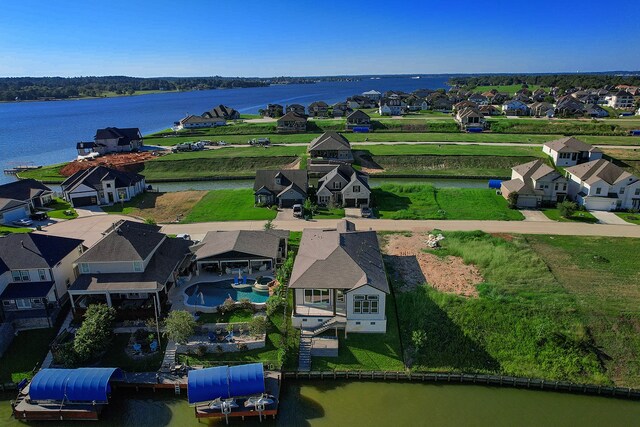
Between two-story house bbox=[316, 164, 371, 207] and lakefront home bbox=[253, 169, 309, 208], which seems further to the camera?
lakefront home bbox=[253, 169, 309, 208]

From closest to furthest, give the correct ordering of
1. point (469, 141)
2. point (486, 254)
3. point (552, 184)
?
1. point (486, 254)
2. point (552, 184)
3. point (469, 141)

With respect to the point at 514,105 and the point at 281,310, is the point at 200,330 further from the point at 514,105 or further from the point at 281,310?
the point at 514,105

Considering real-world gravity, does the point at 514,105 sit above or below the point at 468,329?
above

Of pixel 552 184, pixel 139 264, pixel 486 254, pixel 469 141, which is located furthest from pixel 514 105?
pixel 139 264

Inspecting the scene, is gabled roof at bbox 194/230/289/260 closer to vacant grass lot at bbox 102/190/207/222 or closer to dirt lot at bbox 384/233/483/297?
dirt lot at bbox 384/233/483/297

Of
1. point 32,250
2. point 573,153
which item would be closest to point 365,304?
point 32,250

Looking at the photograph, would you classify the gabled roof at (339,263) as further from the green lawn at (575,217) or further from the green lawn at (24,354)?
the green lawn at (575,217)

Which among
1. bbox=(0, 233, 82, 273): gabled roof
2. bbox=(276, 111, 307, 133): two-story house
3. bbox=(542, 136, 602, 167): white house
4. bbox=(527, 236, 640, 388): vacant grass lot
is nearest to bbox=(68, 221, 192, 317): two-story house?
bbox=(0, 233, 82, 273): gabled roof
